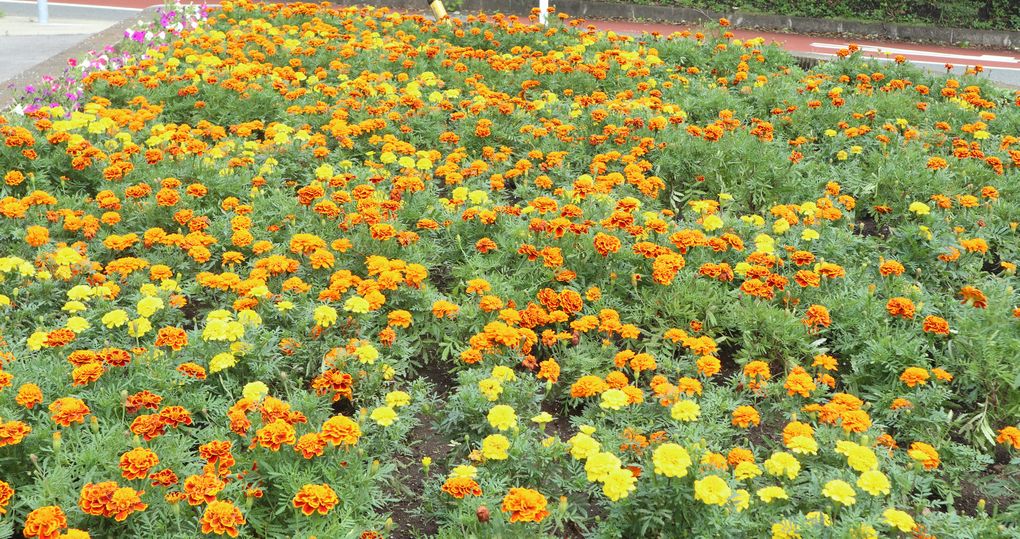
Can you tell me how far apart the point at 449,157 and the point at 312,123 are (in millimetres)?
1319

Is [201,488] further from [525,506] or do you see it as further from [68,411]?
[525,506]

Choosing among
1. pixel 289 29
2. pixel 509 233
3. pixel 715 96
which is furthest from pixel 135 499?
pixel 289 29

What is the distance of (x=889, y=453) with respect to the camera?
10.6 feet

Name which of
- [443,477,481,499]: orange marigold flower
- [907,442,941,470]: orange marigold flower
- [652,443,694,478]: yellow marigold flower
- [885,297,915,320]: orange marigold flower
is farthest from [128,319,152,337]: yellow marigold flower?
[885,297,915,320]: orange marigold flower

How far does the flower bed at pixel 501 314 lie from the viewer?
296cm

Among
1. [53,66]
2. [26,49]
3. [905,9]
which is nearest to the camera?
[53,66]

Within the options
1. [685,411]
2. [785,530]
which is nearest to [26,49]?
[685,411]

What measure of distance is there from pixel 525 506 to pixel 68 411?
1508 millimetres

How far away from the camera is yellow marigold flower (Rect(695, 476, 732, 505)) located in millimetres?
2730

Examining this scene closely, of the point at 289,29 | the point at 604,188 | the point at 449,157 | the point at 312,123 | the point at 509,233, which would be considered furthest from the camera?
the point at 289,29

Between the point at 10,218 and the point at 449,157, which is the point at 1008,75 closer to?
the point at 449,157

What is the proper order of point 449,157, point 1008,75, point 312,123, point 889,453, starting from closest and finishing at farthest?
1. point 889,453
2. point 449,157
3. point 312,123
4. point 1008,75

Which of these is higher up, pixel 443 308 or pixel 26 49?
pixel 26 49

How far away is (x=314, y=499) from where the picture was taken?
9.02ft
